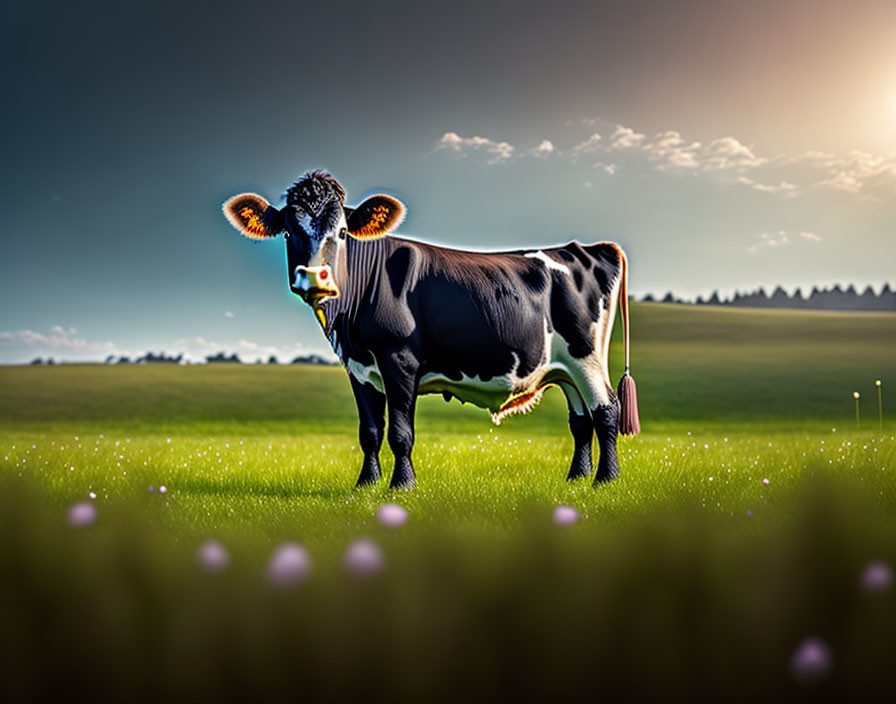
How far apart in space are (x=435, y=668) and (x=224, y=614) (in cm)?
60

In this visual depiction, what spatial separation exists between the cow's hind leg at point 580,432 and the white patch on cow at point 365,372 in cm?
198

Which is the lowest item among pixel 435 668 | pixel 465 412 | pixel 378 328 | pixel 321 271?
pixel 465 412

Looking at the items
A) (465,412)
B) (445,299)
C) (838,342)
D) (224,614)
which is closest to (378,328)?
(445,299)

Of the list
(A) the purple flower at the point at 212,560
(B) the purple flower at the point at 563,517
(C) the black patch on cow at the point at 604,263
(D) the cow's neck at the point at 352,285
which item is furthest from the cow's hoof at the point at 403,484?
(A) the purple flower at the point at 212,560

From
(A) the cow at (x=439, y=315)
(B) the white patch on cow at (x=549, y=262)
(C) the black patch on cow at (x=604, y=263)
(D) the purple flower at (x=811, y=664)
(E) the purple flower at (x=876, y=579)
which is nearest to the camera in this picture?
(D) the purple flower at (x=811, y=664)

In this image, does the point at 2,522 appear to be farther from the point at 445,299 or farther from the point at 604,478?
the point at 604,478

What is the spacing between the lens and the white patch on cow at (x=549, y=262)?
260 inches

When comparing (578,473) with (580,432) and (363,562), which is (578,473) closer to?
(580,432)

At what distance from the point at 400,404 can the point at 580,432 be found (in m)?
2.16

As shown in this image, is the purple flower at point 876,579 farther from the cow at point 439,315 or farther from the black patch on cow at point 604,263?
the black patch on cow at point 604,263

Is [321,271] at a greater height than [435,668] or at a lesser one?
greater

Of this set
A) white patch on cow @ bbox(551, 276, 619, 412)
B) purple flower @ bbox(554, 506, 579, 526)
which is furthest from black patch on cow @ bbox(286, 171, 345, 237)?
purple flower @ bbox(554, 506, 579, 526)

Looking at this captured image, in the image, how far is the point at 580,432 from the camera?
22.5 feet

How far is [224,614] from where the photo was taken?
5.74 ft
